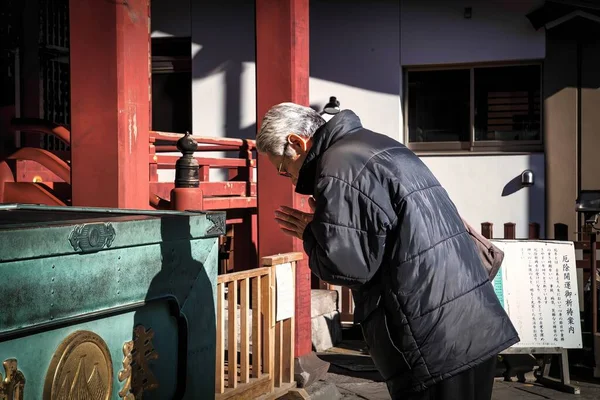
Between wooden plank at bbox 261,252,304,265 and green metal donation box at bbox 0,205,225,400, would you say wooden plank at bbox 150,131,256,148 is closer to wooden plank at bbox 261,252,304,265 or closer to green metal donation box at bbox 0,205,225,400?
wooden plank at bbox 261,252,304,265

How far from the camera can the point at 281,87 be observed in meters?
7.91

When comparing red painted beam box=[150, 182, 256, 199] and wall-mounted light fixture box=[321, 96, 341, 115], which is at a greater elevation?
wall-mounted light fixture box=[321, 96, 341, 115]

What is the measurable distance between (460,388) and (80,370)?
149 cm

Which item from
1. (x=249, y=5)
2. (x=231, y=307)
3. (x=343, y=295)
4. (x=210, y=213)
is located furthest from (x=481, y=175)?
(x=210, y=213)

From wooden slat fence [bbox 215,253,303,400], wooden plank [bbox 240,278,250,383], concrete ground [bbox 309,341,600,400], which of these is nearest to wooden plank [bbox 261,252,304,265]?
wooden slat fence [bbox 215,253,303,400]

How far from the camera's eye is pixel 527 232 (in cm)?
1151

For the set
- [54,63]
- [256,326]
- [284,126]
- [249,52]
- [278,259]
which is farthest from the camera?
[249,52]

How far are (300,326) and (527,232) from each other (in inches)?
190

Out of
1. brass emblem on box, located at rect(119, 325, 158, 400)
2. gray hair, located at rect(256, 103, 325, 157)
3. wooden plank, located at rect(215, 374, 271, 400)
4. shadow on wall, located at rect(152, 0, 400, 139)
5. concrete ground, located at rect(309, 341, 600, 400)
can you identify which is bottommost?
concrete ground, located at rect(309, 341, 600, 400)

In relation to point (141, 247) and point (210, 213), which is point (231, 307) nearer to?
point (210, 213)

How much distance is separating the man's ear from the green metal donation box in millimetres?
512

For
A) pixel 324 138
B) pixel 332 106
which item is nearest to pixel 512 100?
pixel 332 106

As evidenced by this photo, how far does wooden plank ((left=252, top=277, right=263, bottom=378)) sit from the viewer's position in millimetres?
6211

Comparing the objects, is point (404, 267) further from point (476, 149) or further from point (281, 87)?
point (476, 149)
